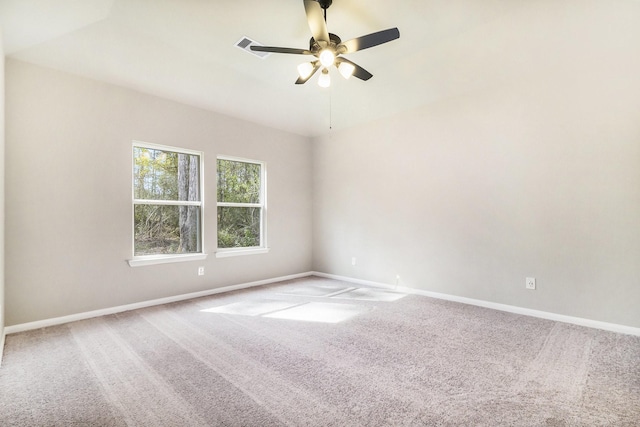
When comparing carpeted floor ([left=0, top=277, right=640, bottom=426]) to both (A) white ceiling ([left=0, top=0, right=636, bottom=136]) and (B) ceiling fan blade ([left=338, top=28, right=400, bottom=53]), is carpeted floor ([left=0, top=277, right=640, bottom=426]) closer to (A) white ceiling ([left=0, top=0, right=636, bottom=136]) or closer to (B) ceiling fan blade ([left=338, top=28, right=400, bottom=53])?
(B) ceiling fan blade ([left=338, top=28, right=400, bottom=53])

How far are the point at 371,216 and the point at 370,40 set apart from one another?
297 centimetres

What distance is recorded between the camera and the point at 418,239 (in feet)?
14.9

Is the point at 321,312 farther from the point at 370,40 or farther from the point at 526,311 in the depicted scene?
the point at 370,40

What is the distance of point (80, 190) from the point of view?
3.46 metres

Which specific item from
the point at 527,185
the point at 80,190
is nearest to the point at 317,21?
the point at 527,185

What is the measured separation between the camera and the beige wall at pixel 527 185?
3.05m

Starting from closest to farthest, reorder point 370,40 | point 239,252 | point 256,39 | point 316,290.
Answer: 1. point 370,40
2. point 256,39
3. point 316,290
4. point 239,252

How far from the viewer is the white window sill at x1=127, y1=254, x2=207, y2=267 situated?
3.83m

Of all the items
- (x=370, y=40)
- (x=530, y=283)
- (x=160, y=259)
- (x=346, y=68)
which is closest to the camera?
(x=370, y=40)

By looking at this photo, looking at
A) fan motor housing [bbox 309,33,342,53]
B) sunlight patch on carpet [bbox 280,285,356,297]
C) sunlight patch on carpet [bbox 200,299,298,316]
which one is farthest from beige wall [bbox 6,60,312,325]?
fan motor housing [bbox 309,33,342,53]

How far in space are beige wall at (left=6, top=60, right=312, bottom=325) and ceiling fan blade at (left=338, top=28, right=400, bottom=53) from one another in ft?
8.69

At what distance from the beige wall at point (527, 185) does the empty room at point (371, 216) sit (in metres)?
0.02

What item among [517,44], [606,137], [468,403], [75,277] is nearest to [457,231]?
[606,137]

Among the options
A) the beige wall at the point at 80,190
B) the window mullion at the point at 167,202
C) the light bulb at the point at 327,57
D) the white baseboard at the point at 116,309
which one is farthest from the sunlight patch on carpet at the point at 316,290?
the light bulb at the point at 327,57
